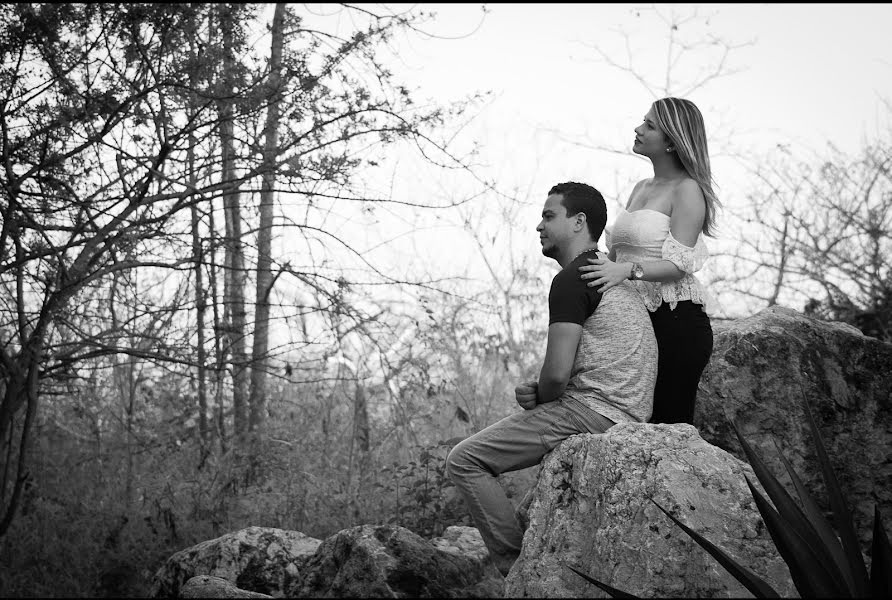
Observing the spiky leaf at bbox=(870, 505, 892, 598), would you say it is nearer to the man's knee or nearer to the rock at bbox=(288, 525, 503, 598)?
the man's knee

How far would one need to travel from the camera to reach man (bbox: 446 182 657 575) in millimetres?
3480

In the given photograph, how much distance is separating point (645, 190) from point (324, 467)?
14.5 feet

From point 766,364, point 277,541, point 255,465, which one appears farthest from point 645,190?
point 255,465

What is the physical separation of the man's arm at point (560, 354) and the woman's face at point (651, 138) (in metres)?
1.15


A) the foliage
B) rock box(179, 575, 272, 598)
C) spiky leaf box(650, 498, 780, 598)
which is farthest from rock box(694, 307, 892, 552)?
rock box(179, 575, 272, 598)

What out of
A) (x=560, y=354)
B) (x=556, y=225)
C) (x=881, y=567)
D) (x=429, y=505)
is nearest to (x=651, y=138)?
(x=556, y=225)

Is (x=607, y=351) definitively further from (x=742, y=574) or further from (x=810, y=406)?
(x=810, y=406)

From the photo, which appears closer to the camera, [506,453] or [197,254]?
[506,453]

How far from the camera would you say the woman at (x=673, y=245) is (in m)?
3.83

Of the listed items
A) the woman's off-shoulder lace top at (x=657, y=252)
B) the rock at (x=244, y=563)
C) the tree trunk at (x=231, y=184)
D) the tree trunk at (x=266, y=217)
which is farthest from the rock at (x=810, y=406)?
the tree trunk at (x=231, y=184)

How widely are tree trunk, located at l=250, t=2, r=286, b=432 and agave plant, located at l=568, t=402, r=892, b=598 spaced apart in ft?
10.4

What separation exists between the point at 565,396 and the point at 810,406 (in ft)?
5.11

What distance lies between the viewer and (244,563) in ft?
15.1

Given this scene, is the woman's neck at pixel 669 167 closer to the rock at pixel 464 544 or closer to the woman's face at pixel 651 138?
the woman's face at pixel 651 138
